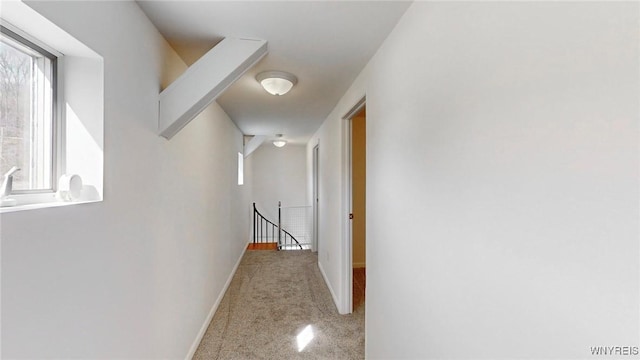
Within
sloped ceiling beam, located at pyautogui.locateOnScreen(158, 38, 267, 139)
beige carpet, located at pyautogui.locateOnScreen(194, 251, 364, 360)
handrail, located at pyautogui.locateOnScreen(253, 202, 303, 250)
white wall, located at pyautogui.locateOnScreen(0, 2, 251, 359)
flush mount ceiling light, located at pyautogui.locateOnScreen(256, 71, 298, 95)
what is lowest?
beige carpet, located at pyautogui.locateOnScreen(194, 251, 364, 360)

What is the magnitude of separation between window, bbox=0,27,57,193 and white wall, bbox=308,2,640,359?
143 cm

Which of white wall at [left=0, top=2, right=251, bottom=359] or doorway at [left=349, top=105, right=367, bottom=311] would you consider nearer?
white wall at [left=0, top=2, right=251, bottom=359]

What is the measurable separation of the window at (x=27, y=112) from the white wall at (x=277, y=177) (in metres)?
5.89

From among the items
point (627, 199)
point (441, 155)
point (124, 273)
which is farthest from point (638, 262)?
point (124, 273)

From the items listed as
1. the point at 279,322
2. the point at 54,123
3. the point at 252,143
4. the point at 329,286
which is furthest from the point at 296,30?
the point at 252,143

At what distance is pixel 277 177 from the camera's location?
7027 millimetres

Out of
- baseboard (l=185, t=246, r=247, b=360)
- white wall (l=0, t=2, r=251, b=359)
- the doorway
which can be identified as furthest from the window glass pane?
the doorway

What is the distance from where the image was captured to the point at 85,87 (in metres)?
1.06

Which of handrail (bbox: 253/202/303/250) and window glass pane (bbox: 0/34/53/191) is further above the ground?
window glass pane (bbox: 0/34/53/191)

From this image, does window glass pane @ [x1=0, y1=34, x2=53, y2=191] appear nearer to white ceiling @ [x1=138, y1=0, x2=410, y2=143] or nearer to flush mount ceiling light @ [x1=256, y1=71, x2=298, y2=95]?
white ceiling @ [x1=138, y1=0, x2=410, y2=143]

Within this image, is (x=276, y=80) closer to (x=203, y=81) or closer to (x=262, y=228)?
(x=203, y=81)

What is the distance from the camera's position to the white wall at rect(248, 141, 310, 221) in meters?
6.93

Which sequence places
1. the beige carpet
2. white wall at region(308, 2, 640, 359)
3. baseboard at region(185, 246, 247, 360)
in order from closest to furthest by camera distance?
white wall at region(308, 2, 640, 359) → baseboard at region(185, 246, 247, 360) → the beige carpet

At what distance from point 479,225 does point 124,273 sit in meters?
1.43
